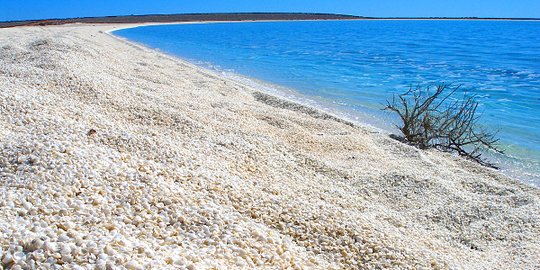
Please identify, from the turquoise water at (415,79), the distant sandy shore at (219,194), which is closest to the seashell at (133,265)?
the distant sandy shore at (219,194)

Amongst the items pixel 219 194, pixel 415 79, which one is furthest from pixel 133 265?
pixel 415 79

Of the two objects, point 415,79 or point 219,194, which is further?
point 415,79

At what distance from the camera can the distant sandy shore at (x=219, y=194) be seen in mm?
3137

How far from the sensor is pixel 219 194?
13.8ft

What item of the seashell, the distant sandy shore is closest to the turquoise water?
the distant sandy shore

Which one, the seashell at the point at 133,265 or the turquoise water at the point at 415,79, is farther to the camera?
the turquoise water at the point at 415,79

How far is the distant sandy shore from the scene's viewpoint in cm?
314

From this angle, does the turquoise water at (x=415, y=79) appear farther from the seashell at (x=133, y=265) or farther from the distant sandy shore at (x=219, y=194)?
the seashell at (x=133, y=265)

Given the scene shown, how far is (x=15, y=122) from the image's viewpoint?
5090 millimetres

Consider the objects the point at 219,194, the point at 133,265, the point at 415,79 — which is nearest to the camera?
the point at 133,265

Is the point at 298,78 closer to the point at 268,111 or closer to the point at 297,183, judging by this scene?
the point at 268,111

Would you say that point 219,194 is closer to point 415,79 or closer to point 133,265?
point 133,265

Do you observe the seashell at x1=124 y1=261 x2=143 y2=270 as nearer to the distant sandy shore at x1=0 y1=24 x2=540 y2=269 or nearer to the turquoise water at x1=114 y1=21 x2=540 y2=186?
the distant sandy shore at x1=0 y1=24 x2=540 y2=269

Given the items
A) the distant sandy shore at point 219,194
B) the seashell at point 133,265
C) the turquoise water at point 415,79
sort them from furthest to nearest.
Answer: the turquoise water at point 415,79 < the distant sandy shore at point 219,194 < the seashell at point 133,265
